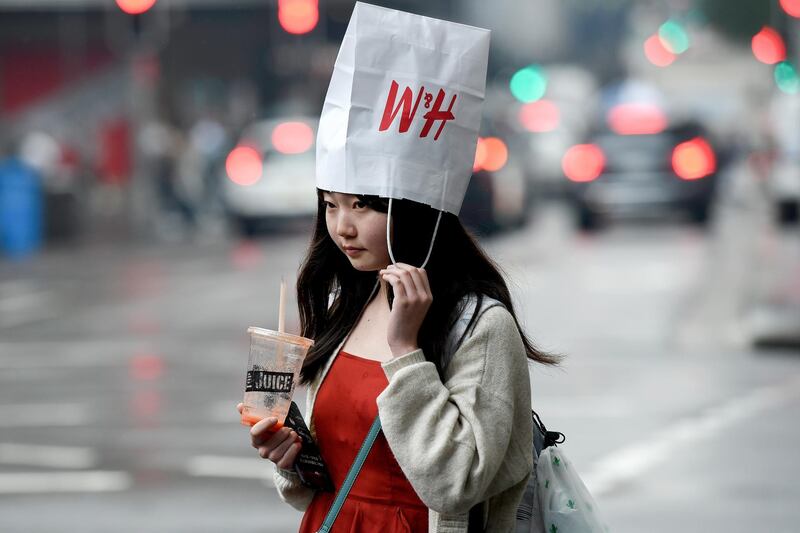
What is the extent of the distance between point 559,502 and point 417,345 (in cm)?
44

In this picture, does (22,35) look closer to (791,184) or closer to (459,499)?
(791,184)

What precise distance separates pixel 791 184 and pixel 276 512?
17.0 m

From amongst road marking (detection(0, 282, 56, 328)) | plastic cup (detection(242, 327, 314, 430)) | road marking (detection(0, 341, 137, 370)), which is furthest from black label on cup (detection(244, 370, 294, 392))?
road marking (detection(0, 282, 56, 328))

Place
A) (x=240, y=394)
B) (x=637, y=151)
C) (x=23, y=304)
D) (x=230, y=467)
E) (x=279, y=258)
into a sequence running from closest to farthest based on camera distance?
(x=230, y=467), (x=240, y=394), (x=23, y=304), (x=279, y=258), (x=637, y=151)

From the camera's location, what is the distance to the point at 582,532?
10.4 feet

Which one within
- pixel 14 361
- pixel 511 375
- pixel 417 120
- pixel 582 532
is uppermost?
pixel 417 120

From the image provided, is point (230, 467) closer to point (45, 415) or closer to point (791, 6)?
point (45, 415)

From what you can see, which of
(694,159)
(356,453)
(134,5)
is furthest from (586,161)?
(356,453)

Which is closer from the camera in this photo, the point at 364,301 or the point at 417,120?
the point at 417,120

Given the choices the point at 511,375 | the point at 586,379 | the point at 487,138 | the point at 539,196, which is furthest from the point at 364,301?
the point at 539,196

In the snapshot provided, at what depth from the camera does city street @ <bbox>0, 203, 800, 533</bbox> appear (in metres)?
7.24

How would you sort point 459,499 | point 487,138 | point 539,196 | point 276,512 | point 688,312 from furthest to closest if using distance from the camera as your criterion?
point 539,196 < point 487,138 < point 688,312 < point 276,512 < point 459,499

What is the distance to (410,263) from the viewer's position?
3.14 m

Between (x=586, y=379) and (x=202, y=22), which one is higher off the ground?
(x=202, y=22)
